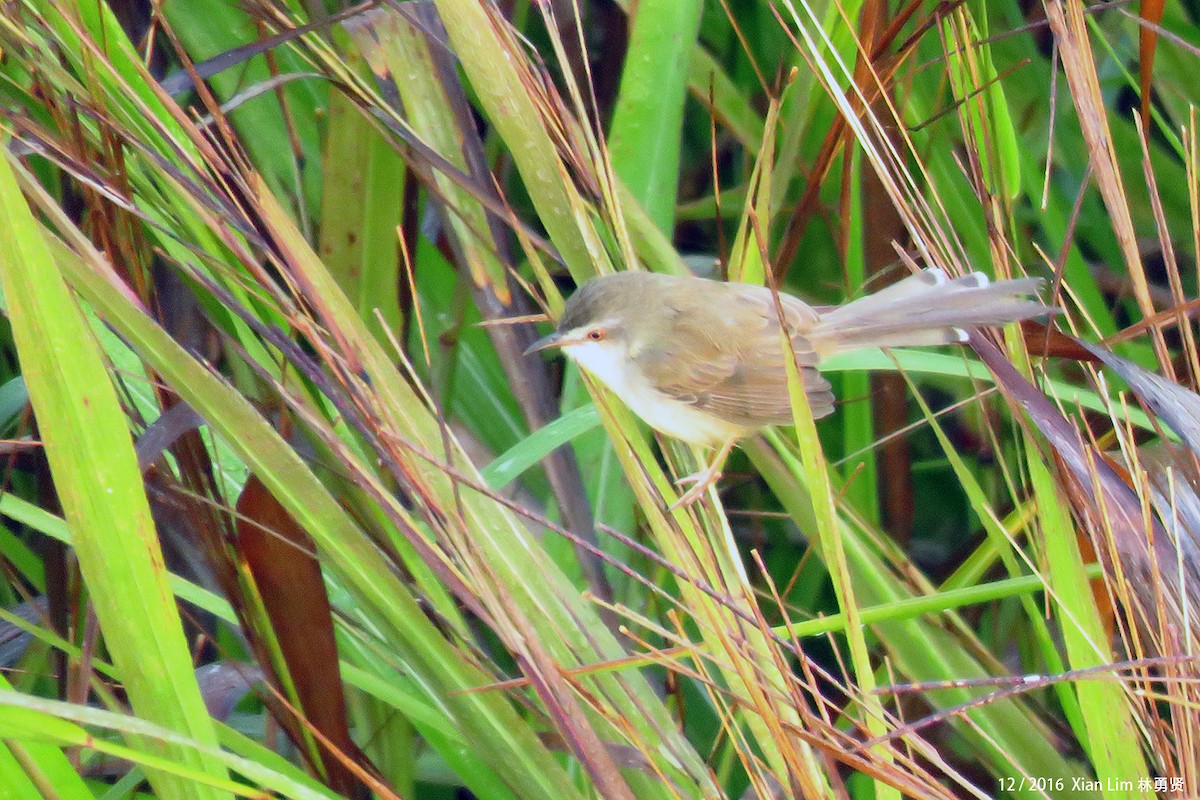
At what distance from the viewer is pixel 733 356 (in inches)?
96.0

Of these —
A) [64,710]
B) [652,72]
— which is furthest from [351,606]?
[652,72]

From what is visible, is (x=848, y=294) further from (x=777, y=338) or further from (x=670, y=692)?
(x=670, y=692)

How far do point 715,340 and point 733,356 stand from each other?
0.21 ft

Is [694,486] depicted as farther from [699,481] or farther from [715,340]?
[715,340]

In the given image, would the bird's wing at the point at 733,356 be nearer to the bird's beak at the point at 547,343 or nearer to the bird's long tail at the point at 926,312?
the bird's long tail at the point at 926,312

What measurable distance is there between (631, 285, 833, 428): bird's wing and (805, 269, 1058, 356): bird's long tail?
72 millimetres

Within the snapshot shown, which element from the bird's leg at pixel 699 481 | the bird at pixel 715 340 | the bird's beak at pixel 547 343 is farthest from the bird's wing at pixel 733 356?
the bird's beak at pixel 547 343

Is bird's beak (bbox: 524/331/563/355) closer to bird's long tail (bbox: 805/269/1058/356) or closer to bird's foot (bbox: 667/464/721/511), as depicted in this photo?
bird's foot (bbox: 667/464/721/511)

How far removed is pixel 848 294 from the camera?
2316mm

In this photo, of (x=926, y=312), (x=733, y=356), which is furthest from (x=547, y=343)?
(x=926, y=312)

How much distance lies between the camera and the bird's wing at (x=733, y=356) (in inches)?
88.5

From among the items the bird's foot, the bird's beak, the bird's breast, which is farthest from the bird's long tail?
the bird's beak

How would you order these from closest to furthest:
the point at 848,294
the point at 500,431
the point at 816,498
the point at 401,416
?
the point at 816,498
the point at 401,416
the point at 848,294
the point at 500,431

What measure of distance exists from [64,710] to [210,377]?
0.50m
